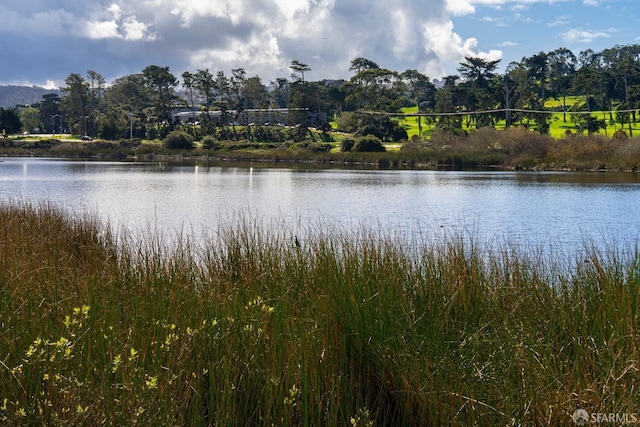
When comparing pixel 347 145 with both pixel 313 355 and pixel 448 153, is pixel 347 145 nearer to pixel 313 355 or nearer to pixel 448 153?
pixel 448 153

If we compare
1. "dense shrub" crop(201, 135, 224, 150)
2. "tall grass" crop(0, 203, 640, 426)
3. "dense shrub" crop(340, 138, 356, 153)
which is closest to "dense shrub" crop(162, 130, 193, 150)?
"dense shrub" crop(201, 135, 224, 150)

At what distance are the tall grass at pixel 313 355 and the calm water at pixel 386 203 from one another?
864 centimetres

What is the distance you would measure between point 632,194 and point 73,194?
886 inches

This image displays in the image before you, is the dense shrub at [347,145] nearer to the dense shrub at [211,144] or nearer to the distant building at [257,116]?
the dense shrub at [211,144]

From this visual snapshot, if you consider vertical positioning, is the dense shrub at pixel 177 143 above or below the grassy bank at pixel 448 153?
above

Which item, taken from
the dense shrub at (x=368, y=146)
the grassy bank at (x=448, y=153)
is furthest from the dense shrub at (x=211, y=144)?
the dense shrub at (x=368, y=146)

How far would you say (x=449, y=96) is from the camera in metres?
84.4

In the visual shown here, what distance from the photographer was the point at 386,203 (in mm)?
23969

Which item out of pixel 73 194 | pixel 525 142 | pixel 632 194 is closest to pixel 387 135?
pixel 525 142

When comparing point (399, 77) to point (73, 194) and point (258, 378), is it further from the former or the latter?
point (258, 378)

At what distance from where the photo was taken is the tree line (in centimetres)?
7612

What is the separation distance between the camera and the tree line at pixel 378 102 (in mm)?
76125

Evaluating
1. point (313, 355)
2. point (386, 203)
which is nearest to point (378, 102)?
point (386, 203)

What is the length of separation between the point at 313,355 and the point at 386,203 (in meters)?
20.4
